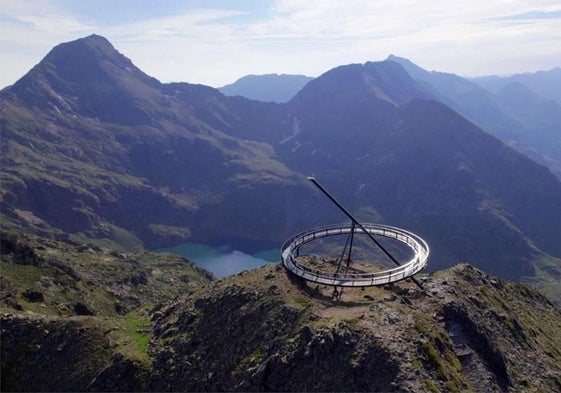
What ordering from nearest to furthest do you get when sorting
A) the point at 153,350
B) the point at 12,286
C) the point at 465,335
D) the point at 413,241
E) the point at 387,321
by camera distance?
the point at 387,321
the point at 465,335
the point at 153,350
the point at 413,241
the point at 12,286

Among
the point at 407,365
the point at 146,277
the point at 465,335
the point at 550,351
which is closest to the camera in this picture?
the point at 407,365

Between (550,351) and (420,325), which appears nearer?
(420,325)

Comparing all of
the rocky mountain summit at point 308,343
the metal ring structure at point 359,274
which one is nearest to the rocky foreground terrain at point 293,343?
the rocky mountain summit at point 308,343

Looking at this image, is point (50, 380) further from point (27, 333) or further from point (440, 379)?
point (440, 379)

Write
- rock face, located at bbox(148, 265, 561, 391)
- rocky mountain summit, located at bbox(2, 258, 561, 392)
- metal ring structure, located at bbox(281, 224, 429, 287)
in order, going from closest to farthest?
rock face, located at bbox(148, 265, 561, 391), rocky mountain summit, located at bbox(2, 258, 561, 392), metal ring structure, located at bbox(281, 224, 429, 287)

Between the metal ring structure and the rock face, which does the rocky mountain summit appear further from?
the metal ring structure

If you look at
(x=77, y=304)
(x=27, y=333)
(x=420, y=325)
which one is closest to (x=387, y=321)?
(x=420, y=325)

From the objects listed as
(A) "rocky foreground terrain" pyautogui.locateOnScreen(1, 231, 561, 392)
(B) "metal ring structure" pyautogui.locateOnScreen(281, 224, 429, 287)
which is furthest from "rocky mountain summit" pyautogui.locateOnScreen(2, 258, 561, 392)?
(B) "metal ring structure" pyautogui.locateOnScreen(281, 224, 429, 287)

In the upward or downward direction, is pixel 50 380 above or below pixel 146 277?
above
